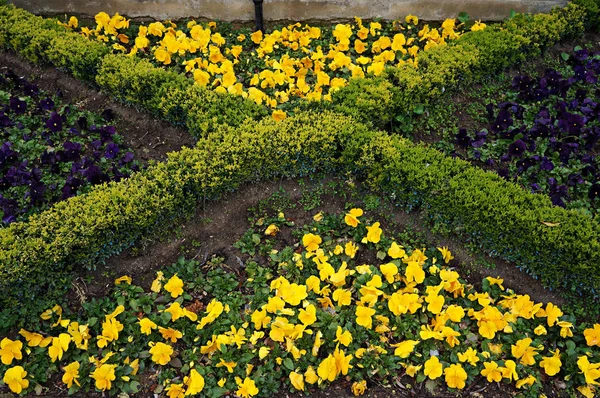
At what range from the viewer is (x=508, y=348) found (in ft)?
13.1

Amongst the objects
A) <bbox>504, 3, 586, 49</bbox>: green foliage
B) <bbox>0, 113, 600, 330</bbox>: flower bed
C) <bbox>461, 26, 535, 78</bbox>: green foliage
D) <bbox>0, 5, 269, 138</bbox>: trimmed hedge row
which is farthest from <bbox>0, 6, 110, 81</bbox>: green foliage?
<bbox>504, 3, 586, 49</bbox>: green foliage

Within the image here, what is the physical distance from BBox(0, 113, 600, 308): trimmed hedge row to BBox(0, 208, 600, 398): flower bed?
1.15 feet

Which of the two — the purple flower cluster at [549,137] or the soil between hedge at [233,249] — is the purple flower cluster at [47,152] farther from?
the purple flower cluster at [549,137]

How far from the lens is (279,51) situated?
6.52 metres

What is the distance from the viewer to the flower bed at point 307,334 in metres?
3.78

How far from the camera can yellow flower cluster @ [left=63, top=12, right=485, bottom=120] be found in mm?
5883

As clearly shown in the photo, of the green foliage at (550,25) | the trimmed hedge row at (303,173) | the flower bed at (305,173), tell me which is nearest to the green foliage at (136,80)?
the trimmed hedge row at (303,173)

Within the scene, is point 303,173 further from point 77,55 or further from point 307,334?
point 77,55

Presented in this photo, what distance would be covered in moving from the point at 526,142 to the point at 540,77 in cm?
141

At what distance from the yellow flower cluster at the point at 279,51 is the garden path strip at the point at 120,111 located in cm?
62

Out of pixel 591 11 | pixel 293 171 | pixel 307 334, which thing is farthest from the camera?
pixel 591 11

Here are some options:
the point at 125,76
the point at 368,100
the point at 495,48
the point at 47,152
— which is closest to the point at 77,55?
the point at 125,76

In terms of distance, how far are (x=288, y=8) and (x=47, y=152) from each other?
3378mm

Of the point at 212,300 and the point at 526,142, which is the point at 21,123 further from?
the point at 526,142
